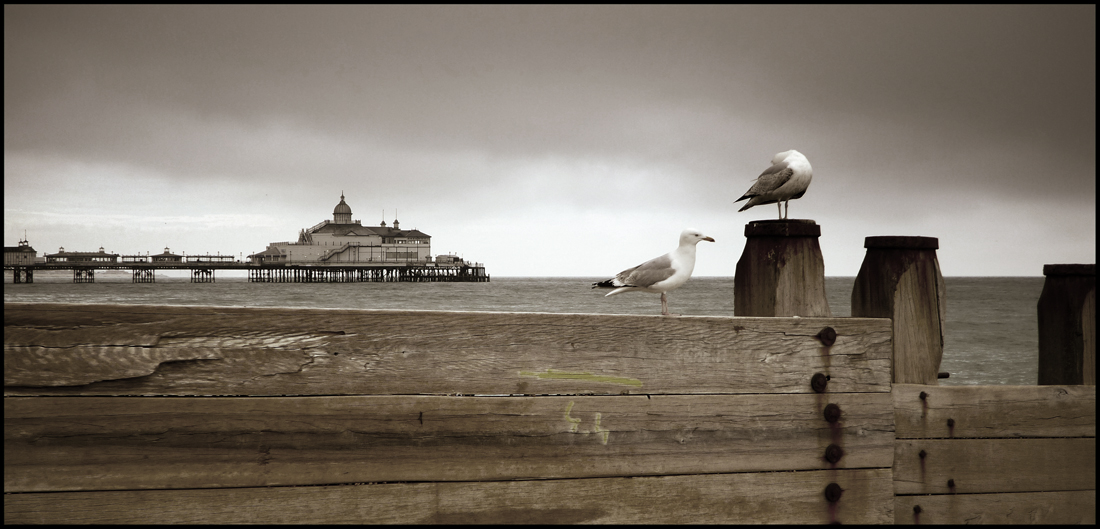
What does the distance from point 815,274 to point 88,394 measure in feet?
6.64

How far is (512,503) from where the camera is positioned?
5.02 feet

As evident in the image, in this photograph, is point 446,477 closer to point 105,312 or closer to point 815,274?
point 105,312

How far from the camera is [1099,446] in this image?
1.96 metres

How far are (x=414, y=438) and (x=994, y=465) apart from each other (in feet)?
6.05

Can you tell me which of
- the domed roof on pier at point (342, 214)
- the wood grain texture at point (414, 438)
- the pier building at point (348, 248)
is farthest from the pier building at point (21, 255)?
the wood grain texture at point (414, 438)

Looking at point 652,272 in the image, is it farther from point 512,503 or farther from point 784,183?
point 512,503

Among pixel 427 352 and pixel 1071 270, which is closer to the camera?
pixel 427 352

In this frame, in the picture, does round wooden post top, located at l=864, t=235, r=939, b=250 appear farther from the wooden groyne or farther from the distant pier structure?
the distant pier structure

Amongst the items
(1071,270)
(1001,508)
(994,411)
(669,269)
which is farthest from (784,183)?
(1001,508)

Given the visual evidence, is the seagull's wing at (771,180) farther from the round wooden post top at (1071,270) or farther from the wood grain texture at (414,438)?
the wood grain texture at (414,438)

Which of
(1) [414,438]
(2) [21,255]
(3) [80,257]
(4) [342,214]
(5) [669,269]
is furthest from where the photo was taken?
(4) [342,214]

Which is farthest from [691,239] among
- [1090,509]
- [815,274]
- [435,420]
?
[1090,509]

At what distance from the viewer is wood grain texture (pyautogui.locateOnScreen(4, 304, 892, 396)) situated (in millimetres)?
1354

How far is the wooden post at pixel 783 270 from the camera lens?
188 cm
